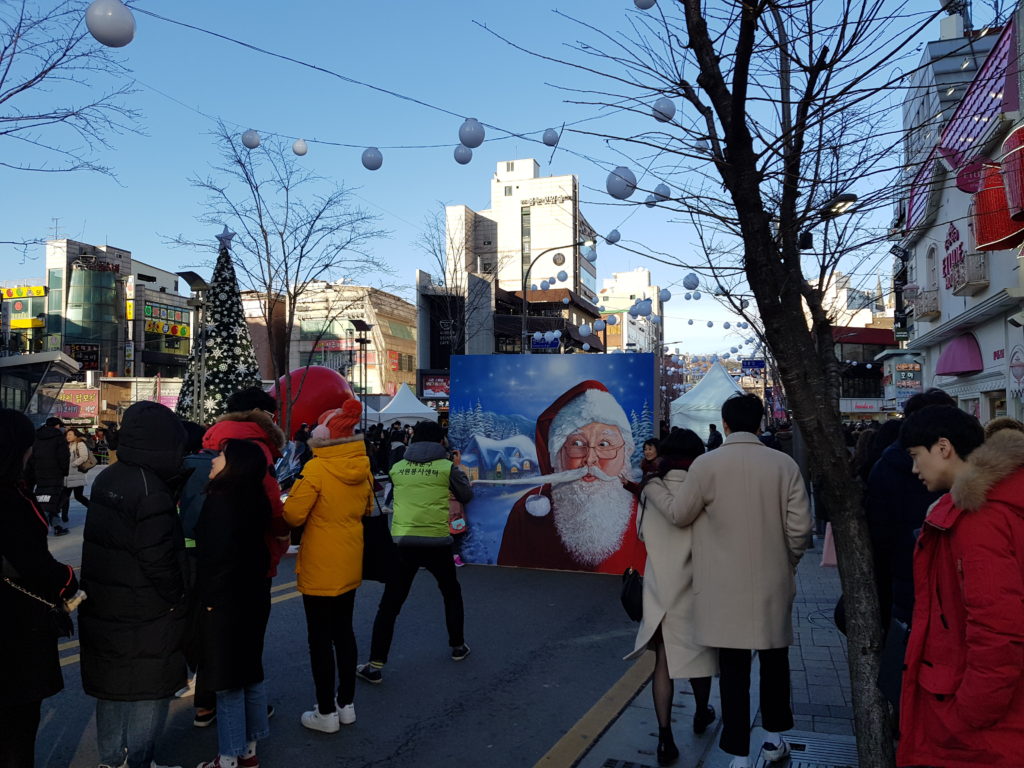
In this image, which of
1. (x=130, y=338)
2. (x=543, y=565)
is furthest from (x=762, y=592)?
(x=130, y=338)

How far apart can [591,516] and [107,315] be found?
69.2 meters

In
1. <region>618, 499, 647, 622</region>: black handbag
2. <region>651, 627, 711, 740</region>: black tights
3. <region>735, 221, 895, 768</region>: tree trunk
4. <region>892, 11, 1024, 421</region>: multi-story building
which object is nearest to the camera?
<region>735, 221, 895, 768</region>: tree trunk

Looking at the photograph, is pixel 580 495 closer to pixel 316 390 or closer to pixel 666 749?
pixel 666 749

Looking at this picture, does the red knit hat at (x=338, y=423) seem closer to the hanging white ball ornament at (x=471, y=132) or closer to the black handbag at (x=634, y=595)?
the black handbag at (x=634, y=595)

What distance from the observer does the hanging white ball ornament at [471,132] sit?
8328 mm

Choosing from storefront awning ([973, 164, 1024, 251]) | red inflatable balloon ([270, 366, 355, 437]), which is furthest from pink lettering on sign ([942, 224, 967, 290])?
red inflatable balloon ([270, 366, 355, 437])

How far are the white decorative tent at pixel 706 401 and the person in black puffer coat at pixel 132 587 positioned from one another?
20.5 metres

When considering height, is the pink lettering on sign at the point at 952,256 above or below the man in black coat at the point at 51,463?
above

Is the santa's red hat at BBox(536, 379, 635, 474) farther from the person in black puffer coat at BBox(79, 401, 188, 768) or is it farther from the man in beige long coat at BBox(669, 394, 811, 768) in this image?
the person in black puffer coat at BBox(79, 401, 188, 768)

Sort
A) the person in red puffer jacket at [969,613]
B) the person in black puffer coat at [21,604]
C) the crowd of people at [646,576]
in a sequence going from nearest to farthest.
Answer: the person in red puffer jacket at [969,613] → the crowd of people at [646,576] → the person in black puffer coat at [21,604]

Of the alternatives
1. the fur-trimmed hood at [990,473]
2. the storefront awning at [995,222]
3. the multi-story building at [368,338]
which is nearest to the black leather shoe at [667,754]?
the fur-trimmed hood at [990,473]

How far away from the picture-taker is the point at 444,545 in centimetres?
572

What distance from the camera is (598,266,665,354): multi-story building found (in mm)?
119312

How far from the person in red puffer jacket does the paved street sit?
7.66 ft
